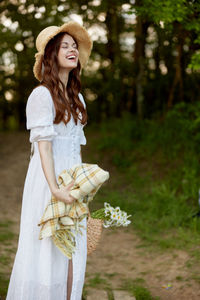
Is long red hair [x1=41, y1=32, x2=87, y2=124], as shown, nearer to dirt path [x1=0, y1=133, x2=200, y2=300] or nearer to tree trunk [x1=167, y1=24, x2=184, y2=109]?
dirt path [x1=0, y1=133, x2=200, y2=300]

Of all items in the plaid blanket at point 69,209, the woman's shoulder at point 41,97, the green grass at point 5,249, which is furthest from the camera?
the green grass at point 5,249

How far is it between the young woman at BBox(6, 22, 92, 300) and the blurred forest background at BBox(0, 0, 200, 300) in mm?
1307

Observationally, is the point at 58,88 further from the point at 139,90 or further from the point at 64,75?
the point at 139,90

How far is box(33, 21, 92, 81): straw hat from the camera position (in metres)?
2.62

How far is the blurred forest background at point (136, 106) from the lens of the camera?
542 cm

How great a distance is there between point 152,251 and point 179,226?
0.72m

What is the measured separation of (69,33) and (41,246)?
4.48 ft

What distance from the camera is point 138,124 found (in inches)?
363

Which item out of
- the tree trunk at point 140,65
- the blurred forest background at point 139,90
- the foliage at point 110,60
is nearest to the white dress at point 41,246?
the blurred forest background at point 139,90

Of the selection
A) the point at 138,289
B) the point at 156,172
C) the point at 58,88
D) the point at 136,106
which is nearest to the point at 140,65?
the point at 136,106

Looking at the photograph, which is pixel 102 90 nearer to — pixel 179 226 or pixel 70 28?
pixel 179 226

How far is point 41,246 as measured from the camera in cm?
260

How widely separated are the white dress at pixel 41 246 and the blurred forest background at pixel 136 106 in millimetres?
1284

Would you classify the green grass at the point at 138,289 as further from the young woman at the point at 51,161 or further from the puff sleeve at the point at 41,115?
the puff sleeve at the point at 41,115
